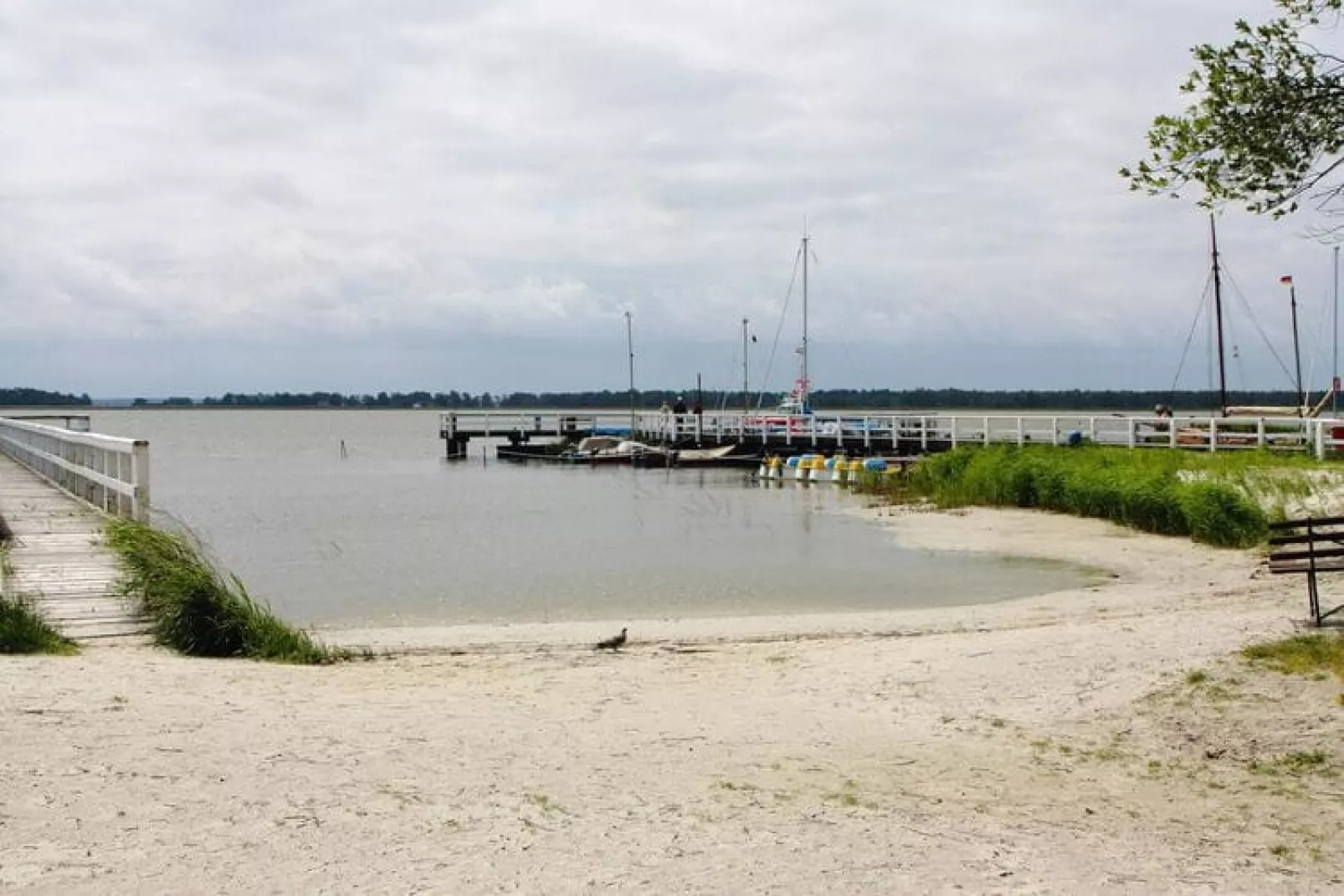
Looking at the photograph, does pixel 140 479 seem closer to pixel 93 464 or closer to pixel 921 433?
pixel 93 464

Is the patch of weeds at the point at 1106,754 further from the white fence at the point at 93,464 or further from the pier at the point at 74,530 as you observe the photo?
the white fence at the point at 93,464

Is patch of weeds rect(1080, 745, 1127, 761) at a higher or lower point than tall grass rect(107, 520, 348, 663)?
lower

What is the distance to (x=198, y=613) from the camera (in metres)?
10.1

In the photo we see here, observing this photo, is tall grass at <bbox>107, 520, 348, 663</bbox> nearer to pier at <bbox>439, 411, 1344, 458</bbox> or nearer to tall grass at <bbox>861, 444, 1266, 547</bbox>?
tall grass at <bbox>861, 444, 1266, 547</bbox>

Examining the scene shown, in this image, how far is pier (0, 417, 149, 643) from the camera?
33.9 feet

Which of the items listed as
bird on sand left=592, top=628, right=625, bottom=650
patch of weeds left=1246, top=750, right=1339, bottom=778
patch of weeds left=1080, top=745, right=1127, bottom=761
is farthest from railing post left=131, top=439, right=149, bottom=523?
patch of weeds left=1246, top=750, right=1339, bottom=778

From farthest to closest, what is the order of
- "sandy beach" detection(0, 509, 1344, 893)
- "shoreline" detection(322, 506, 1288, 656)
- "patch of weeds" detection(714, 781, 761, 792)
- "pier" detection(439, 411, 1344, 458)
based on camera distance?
1. "pier" detection(439, 411, 1344, 458)
2. "shoreline" detection(322, 506, 1288, 656)
3. "patch of weeds" detection(714, 781, 761, 792)
4. "sandy beach" detection(0, 509, 1344, 893)

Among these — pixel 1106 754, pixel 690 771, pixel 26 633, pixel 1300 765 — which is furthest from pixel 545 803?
pixel 26 633

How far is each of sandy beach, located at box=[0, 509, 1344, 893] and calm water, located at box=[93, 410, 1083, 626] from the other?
18.9ft

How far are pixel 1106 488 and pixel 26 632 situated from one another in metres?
20.0

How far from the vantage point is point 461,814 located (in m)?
6.00

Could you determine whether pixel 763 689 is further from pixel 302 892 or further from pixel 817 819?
pixel 302 892

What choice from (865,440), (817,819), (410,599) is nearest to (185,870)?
(817,819)

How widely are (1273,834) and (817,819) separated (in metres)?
2.19
